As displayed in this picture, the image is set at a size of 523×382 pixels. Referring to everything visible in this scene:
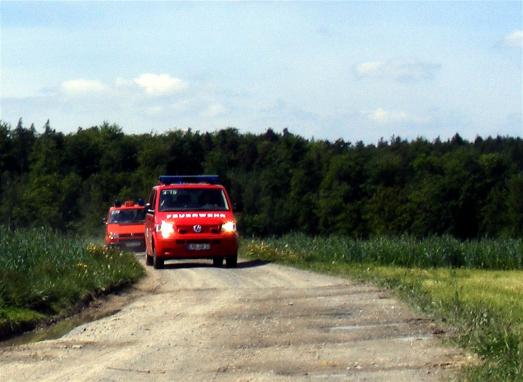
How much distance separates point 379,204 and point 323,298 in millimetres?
87037

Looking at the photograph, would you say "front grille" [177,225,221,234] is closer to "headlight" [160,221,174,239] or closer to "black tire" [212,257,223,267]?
"headlight" [160,221,174,239]

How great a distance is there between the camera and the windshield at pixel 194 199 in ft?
76.8

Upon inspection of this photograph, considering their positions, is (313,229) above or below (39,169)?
below

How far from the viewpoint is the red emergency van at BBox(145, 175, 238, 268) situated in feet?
74.8

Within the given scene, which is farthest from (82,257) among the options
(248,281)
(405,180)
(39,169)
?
(405,180)

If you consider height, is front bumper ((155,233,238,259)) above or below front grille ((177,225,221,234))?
below

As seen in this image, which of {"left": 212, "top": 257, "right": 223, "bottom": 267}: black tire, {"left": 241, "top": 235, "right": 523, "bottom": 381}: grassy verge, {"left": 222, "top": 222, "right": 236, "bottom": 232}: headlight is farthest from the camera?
{"left": 212, "top": 257, "right": 223, "bottom": 267}: black tire

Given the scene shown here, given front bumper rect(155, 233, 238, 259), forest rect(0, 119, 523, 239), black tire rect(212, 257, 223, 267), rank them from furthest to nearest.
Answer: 1. forest rect(0, 119, 523, 239)
2. black tire rect(212, 257, 223, 267)
3. front bumper rect(155, 233, 238, 259)

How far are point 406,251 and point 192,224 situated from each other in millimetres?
9070

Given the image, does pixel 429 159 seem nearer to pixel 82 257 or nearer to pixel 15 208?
pixel 15 208

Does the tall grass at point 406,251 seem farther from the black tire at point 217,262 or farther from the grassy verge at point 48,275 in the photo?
the grassy verge at point 48,275

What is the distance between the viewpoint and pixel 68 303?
15.1m

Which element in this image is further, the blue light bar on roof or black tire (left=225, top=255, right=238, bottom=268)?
the blue light bar on roof

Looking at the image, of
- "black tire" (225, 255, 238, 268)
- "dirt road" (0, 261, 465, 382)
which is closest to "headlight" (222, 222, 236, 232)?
"black tire" (225, 255, 238, 268)
